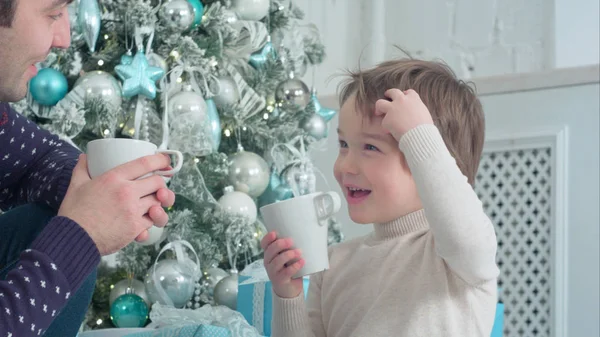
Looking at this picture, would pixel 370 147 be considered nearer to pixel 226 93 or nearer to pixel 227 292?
pixel 227 292

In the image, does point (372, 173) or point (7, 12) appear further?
point (372, 173)

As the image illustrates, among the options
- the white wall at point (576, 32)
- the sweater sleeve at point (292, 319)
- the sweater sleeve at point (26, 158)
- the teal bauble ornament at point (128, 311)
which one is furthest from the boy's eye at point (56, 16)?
the white wall at point (576, 32)

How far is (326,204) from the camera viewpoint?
1.13 m

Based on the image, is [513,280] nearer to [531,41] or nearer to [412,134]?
[531,41]

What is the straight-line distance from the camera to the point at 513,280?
2.93 m

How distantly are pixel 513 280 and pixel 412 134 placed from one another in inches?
78.6

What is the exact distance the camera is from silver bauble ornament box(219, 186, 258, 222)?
2088mm

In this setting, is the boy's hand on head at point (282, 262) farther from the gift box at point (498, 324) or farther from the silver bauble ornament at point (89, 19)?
the silver bauble ornament at point (89, 19)

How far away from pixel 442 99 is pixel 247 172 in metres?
1.00

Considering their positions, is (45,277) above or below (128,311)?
above

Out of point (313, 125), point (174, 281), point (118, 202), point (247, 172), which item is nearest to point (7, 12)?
point (118, 202)

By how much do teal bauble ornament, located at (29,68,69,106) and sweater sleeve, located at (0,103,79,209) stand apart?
671 mm

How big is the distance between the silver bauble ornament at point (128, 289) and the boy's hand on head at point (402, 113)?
1.12 m

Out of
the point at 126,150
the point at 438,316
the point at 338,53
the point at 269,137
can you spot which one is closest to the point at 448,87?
the point at 438,316
